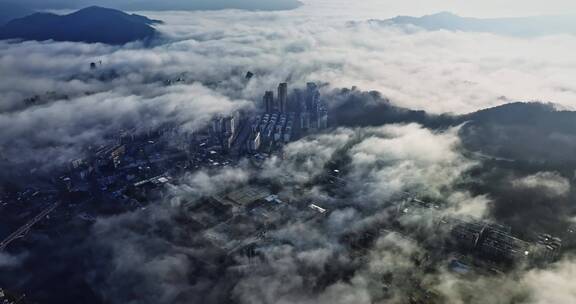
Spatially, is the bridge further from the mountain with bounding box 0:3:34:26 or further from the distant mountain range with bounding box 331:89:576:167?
the mountain with bounding box 0:3:34:26

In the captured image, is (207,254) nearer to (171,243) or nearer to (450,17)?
(171,243)

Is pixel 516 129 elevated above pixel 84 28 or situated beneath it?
situated beneath

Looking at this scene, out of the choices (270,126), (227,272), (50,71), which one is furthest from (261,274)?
(50,71)

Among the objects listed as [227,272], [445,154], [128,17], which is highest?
[128,17]

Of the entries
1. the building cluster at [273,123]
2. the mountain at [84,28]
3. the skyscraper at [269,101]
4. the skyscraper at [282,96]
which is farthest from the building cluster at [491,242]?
the mountain at [84,28]

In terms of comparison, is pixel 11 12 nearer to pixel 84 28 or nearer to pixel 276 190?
pixel 84 28

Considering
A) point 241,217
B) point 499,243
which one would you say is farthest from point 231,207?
point 499,243
